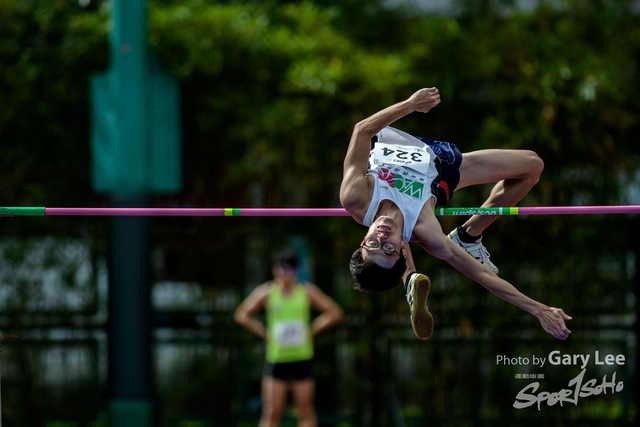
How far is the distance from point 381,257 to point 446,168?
2.82 ft

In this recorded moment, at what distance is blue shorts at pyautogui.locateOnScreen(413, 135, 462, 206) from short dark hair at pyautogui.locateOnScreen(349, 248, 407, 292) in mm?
603

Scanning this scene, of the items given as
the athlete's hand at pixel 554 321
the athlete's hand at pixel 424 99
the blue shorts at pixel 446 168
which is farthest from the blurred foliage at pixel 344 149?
the athlete's hand at pixel 554 321

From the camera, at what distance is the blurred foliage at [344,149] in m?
9.17

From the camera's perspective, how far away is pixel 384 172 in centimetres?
601

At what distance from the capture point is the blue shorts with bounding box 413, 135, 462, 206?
629 centimetres

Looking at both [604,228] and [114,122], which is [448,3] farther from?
[114,122]

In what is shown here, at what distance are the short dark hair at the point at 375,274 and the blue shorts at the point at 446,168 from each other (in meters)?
0.60

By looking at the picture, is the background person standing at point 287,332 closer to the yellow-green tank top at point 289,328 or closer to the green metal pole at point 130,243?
the yellow-green tank top at point 289,328

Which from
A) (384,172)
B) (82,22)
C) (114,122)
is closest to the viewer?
(384,172)

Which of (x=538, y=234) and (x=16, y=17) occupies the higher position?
(x=16, y=17)

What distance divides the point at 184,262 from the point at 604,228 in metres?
3.64

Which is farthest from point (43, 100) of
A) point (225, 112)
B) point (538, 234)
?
point (538, 234)

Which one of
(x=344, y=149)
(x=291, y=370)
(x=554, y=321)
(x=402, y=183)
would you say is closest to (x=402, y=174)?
(x=402, y=183)

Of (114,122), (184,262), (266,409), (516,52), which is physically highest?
(516,52)
